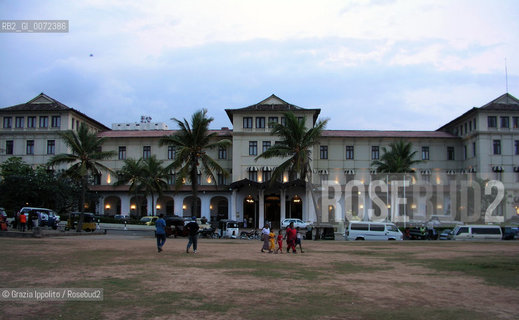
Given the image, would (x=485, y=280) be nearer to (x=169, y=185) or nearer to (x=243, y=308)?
(x=243, y=308)

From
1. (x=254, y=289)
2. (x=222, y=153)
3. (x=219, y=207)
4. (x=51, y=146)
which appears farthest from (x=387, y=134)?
(x=254, y=289)

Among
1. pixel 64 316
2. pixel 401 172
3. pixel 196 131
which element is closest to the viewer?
pixel 64 316

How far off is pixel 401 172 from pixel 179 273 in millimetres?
40759

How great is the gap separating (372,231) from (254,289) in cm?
2452

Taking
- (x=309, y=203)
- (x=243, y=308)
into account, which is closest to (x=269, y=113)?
(x=309, y=203)

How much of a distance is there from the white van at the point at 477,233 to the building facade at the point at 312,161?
54.6 ft

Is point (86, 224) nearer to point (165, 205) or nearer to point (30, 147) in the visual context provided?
point (165, 205)

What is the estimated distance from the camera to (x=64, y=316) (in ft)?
26.3

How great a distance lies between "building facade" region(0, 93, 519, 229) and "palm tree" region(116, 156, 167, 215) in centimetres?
206

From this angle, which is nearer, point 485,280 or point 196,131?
point 485,280

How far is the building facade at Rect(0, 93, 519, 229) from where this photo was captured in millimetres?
54094

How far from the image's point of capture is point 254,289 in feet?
35.7

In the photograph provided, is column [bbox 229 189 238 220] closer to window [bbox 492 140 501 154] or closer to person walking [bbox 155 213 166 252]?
window [bbox 492 140 501 154]

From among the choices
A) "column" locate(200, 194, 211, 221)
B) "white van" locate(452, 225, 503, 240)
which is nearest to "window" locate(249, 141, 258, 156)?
"column" locate(200, 194, 211, 221)
